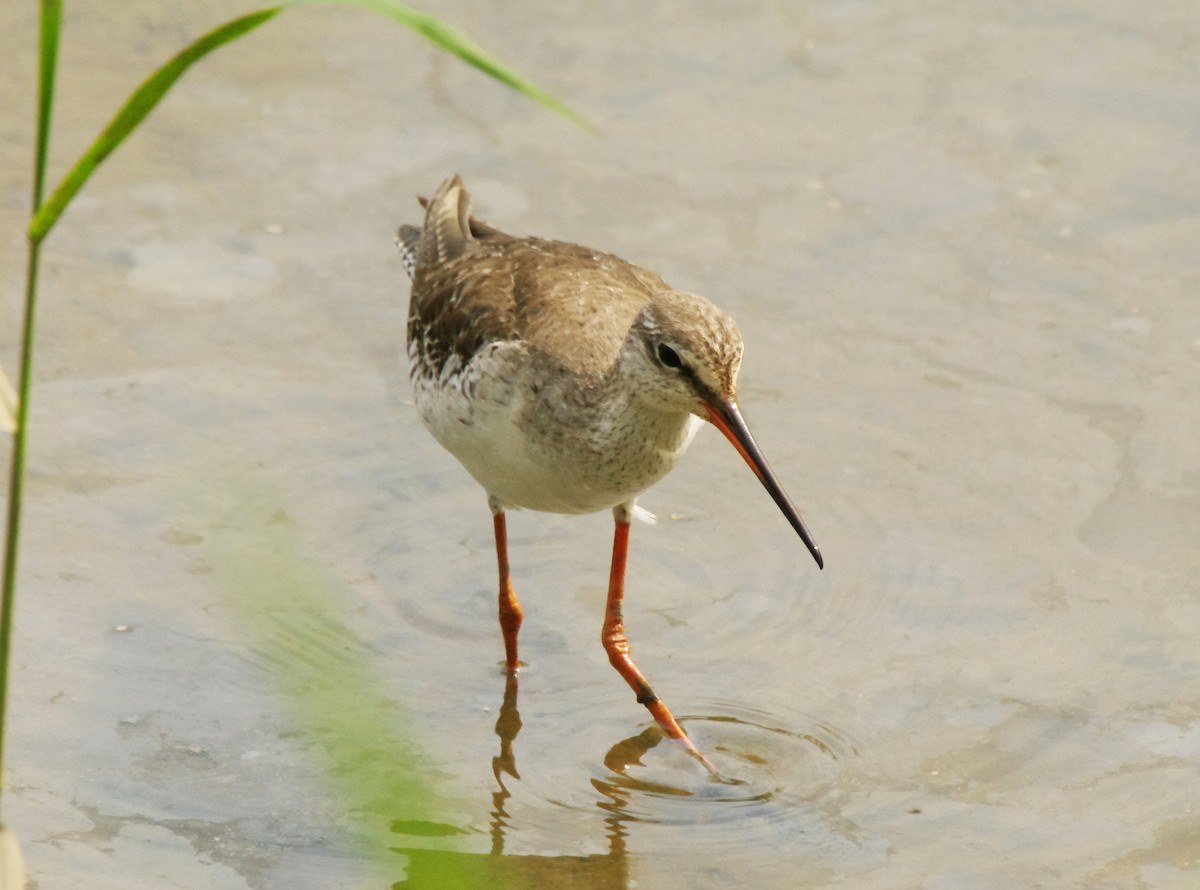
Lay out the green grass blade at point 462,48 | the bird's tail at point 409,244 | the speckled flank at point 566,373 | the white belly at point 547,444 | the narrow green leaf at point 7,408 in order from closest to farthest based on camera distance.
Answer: the green grass blade at point 462,48, the narrow green leaf at point 7,408, the speckled flank at point 566,373, the white belly at point 547,444, the bird's tail at point 409,244

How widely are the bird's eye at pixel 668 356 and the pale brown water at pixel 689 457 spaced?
1.36m

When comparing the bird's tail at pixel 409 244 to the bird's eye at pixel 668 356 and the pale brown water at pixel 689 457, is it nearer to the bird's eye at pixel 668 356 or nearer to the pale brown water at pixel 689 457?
the pale brown water at pixel 689 457

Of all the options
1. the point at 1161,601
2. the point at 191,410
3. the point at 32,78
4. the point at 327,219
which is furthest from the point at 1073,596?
the point at 32,78

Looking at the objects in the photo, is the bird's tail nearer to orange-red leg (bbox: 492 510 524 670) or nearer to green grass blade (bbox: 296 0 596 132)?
orange-red leg (bbox: 492 510 524 670)

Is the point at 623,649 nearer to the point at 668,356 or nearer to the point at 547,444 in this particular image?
the point at 547,444

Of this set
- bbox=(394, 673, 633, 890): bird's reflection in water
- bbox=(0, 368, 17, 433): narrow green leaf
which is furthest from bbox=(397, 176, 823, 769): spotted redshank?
bbox=(0, 368, 17, 433): narrow green leaf

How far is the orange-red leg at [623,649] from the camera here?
5707mm

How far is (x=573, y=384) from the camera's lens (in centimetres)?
541

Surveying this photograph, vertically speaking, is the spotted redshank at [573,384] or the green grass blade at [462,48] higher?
the green grass blade at [462,48]

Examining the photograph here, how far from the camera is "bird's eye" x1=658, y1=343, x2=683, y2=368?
16.9 ft

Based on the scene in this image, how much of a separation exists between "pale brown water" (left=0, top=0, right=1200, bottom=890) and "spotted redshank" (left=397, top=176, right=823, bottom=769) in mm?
545

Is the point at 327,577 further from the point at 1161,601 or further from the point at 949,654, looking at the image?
the point at 1161,601

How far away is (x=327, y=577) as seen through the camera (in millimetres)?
6289

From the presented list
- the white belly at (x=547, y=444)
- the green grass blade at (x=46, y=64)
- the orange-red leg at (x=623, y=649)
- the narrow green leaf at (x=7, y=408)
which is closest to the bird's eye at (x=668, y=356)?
the white belly at (x=547, y=444)
